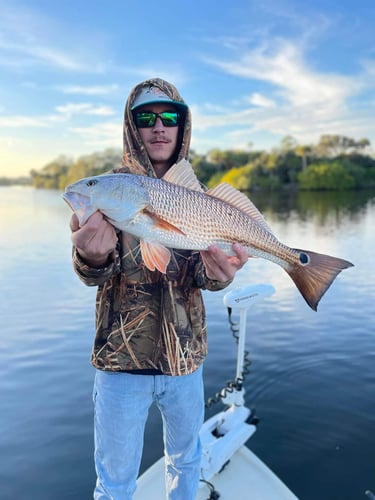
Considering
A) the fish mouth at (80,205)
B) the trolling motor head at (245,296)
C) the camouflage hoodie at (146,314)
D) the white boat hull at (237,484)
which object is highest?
the fish mouth at (80,205)

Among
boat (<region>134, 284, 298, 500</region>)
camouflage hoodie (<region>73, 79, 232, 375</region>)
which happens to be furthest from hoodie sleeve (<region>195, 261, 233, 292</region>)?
boat (<region>134, 284, 298, 500</region>)

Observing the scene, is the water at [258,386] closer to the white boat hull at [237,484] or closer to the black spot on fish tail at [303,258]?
the white boat hull at [237,484]

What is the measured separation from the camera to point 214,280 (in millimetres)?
2816

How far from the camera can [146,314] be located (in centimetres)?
288

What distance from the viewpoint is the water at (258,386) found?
204 inches

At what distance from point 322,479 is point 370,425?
4.57ft

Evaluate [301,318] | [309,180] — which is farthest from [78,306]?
[309,180]

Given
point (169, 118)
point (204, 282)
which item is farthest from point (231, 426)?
point (169, 118)

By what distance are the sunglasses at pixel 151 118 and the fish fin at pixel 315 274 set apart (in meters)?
1.40

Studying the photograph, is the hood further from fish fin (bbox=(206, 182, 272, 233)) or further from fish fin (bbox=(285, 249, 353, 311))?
fish fin (bbox=(285, 249, 353, 311))

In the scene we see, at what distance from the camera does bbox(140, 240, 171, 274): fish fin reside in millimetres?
2543

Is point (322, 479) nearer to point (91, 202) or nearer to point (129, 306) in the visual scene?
point (129, 306)

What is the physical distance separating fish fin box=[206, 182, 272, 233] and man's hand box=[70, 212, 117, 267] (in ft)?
2.57

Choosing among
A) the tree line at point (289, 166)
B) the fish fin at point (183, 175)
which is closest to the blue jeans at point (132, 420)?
the fish fin at point (183, 175)
